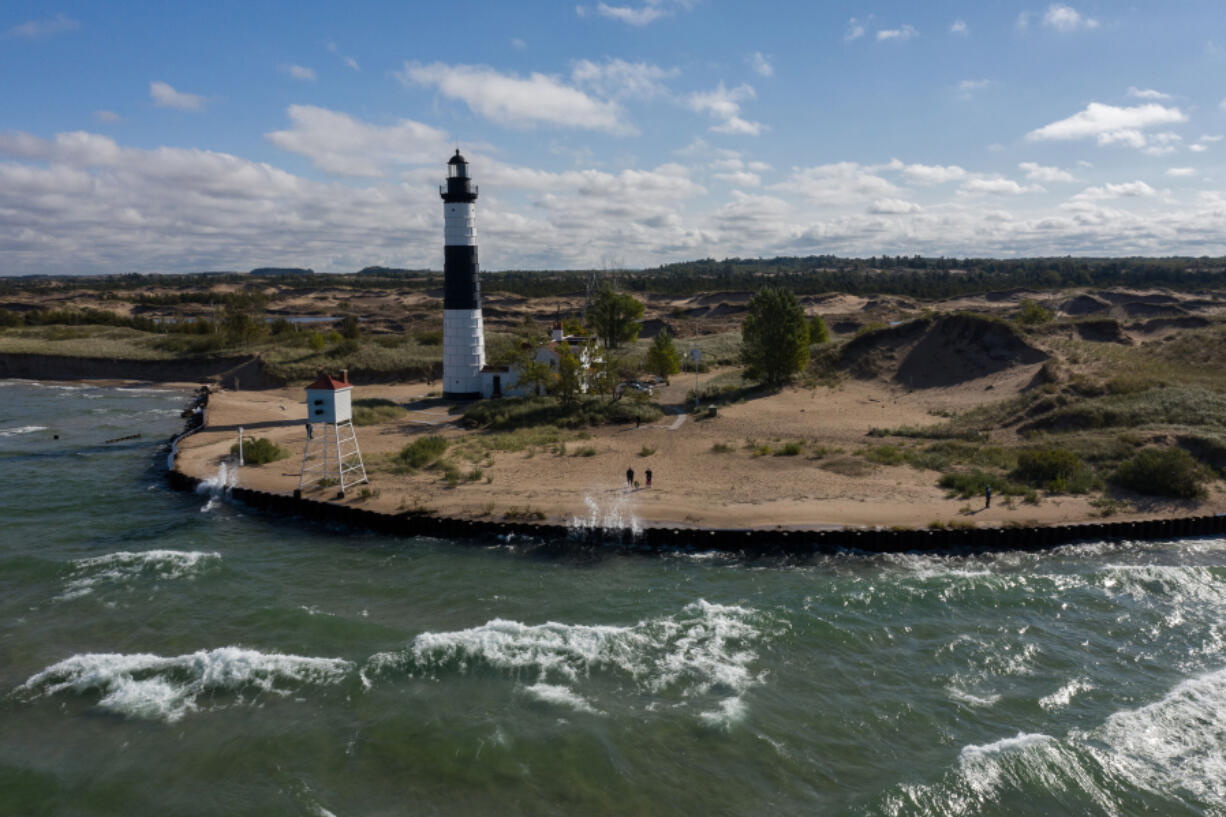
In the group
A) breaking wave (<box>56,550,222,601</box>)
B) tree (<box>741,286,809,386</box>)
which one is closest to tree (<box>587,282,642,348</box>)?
tree (<box>741,286,809,386</box>)

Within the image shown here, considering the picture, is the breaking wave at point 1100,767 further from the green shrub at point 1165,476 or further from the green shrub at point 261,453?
the green shrub at point 261,453

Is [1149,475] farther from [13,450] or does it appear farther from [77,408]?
[77,408]

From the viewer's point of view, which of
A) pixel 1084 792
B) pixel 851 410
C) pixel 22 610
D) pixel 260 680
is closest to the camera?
pixel 1084 792

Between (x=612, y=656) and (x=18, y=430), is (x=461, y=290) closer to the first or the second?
(x=18, y=430)

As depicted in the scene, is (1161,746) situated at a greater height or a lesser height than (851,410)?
lesser

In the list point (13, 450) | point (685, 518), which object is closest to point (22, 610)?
point (685, 518)

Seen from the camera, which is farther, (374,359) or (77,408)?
(374,359)

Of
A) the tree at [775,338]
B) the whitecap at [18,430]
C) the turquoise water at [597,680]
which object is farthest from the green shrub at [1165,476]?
the whitecap at [18,430]
